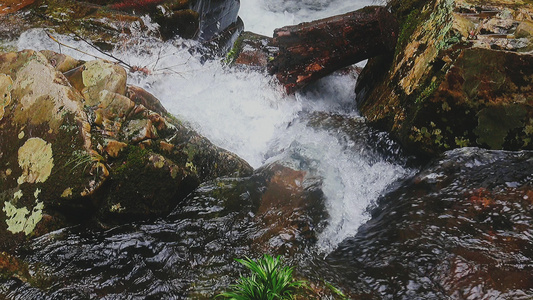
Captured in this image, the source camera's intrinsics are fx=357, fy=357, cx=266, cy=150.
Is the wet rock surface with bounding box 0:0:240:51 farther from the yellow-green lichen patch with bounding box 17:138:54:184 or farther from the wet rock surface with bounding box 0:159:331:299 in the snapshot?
the wet rock surface with bounding box 0:159:331:299

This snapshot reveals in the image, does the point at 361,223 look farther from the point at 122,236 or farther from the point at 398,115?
the point at 122,236

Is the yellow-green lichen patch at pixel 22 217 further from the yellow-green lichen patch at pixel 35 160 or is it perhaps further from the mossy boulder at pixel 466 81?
the mossy boulder at pixel 466 81

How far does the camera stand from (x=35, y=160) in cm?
340

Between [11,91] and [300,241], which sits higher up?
[11,91]

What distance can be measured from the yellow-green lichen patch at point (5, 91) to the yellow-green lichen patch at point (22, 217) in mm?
1045

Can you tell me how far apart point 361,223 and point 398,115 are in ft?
5.90

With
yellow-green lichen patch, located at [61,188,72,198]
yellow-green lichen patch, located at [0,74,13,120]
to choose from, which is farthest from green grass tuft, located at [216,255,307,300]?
yellow-green lichen patch, located at [0,74,13,120]

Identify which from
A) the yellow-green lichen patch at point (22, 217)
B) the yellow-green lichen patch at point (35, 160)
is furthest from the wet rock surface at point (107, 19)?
the yellow-green lichen patch at point (22, 217)

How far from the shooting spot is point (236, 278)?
300 cm

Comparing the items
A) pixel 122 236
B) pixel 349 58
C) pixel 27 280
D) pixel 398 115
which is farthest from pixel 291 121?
pixel 27 280

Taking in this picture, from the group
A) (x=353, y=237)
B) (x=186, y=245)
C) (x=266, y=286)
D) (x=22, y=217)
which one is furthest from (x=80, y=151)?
(x=353, y=237)

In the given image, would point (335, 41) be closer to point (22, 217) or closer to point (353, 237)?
point (353, 237)

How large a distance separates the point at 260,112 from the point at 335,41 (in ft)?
5.88

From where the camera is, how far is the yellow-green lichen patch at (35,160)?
3336 mm
